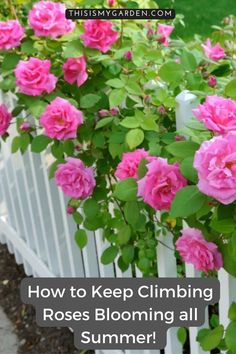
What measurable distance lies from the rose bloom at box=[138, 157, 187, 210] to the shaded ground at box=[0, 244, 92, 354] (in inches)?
62.7

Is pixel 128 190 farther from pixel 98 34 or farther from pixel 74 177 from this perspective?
pixel 98 34

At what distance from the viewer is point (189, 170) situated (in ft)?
3.59

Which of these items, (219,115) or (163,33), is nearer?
(219,115)

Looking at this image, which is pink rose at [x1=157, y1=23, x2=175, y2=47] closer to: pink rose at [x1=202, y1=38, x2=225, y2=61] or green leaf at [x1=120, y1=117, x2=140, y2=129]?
pink rose at [x1=202, y1=38, x2=225, y2=61]

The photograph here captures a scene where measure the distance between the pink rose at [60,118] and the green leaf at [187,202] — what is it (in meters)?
0.58

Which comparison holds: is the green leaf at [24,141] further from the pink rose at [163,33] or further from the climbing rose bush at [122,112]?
the pink rose at [163,33]

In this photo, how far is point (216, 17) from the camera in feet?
16.8

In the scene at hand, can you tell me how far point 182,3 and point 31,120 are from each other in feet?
12.3

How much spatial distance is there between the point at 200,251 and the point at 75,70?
2.37 feet

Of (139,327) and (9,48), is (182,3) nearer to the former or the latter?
(9,48)

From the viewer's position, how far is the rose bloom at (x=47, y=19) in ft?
5.80

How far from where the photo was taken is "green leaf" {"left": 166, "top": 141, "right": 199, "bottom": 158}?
3.70 ft

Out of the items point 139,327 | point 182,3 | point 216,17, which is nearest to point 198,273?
point 139,327

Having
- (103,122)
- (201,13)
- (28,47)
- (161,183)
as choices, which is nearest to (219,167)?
(161,183)
